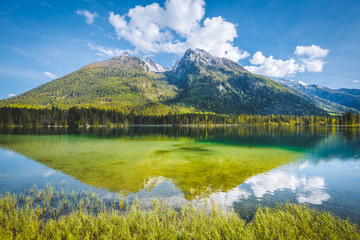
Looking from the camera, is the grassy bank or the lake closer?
the grassy bank

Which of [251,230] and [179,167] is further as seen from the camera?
[179,167]

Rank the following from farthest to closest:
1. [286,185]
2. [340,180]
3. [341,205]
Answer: [340,180] → [286,185] → [341,205]

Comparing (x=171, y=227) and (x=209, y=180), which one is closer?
(x=171, y=227)

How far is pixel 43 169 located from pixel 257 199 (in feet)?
84.8

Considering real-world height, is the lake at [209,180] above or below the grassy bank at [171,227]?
below

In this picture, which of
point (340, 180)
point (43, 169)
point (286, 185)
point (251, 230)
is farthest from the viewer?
point (43, 169)

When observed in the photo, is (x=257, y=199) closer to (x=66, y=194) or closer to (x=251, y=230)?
(x=251, y=230)

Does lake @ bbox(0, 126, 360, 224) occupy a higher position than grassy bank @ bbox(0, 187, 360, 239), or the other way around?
grassy bank @ bbox(0, 187, 360, 239)

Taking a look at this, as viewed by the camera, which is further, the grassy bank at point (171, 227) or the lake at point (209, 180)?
the lake at point (209, 180)

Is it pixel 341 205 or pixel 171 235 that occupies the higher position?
pixel 171 235

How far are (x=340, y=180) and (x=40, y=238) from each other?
27.0m

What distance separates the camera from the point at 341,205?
44.4 feet

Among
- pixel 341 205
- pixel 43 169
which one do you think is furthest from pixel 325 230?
pixel 43 169

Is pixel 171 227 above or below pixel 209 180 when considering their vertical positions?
above
